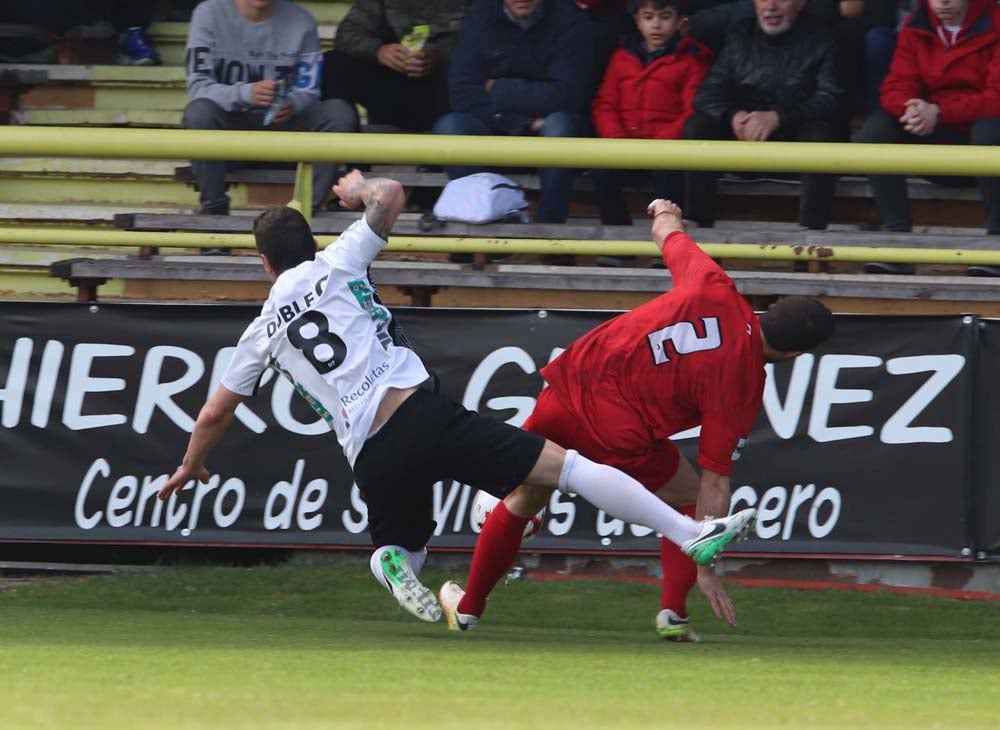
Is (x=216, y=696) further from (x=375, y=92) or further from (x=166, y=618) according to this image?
(x=375, y=92)

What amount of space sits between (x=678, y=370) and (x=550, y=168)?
2519 millimetres

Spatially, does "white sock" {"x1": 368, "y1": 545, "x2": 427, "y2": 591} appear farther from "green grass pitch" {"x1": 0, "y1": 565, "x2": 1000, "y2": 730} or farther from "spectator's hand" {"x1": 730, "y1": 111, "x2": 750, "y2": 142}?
"spectator's hand" {"x1": 730, "y1": 111, "x2": 750, "y2": 142}

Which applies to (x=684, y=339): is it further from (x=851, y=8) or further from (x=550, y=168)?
(x=851, y=8)

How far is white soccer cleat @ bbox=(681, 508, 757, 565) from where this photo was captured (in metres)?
5.21

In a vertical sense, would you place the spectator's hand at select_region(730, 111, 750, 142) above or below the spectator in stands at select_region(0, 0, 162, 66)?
above

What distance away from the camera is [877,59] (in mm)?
8633

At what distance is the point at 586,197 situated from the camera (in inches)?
344

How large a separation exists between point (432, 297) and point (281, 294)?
7.47 ft

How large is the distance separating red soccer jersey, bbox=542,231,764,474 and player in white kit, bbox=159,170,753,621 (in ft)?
0.98

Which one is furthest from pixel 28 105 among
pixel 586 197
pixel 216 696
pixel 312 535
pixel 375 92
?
pixel 216 696

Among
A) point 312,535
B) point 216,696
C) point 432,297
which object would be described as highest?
point 216,696

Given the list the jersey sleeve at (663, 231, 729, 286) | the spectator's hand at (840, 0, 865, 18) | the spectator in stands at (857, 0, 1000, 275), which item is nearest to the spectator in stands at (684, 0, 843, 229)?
the spectator in stands at (857, 0, 1000, 275)

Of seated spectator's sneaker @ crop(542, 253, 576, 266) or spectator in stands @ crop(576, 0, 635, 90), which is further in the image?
spectator in stands @ crop(576, 0, 635, 90)

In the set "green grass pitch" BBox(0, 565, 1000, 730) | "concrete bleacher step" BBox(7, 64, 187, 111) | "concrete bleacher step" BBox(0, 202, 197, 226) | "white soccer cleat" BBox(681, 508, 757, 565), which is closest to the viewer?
"green grass pitch" BBox(0, 565, 1000, 730)
